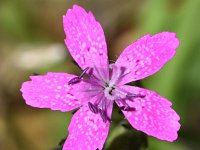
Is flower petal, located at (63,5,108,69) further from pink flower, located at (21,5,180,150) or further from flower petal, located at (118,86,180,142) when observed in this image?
flower petal, located at (118,86,180,142)

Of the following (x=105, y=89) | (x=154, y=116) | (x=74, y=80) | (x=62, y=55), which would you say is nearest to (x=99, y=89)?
(x=105, y=89)

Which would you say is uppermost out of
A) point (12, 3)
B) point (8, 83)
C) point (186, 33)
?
point (12, 3)

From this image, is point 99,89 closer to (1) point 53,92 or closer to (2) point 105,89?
(2) point 105,89

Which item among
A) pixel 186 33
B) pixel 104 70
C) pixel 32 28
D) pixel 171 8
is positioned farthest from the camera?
pixel 32 28

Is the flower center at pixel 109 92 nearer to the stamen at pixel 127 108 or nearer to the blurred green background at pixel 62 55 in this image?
the stamen at pixel 127 108

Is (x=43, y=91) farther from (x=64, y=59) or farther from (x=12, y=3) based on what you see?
(x=12, y=3)

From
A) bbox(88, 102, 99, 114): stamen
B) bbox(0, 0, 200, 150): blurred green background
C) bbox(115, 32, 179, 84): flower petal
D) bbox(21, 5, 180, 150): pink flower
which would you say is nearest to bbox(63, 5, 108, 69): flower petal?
bbox(21, 5, 180, 150): pink flower

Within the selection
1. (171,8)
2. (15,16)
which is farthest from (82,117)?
(15,16)
